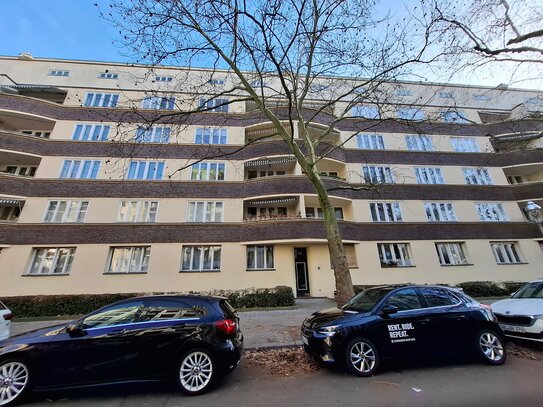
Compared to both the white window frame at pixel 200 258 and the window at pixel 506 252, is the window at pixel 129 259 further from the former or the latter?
the window at pixel 506 252

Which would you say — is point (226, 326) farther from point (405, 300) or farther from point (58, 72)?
point (58, 72)

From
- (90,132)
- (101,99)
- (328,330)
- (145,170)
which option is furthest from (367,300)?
(101,99)

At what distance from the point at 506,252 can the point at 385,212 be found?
9058 millimetres

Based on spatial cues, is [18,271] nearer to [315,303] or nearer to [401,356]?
[315,303]

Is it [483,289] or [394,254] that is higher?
[394,254]

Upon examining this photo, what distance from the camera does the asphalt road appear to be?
3.75 m

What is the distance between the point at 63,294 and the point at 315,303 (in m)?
A: 14.0

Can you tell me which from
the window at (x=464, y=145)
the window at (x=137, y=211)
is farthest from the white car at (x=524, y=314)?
the window at (x=464, y=145)

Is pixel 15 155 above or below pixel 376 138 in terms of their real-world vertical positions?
below

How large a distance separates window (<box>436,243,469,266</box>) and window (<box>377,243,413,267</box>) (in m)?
2.32

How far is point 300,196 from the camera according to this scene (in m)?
15.6

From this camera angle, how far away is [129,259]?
14.6 m

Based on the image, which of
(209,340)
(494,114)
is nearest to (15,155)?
(209,340)

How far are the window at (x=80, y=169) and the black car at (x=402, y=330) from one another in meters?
17.2
